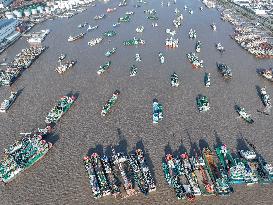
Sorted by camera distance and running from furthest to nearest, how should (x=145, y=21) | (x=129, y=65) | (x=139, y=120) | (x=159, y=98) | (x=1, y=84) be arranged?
(x=145, y=21) < (x=129, y=65) < (x=1, y=84) < (x=159, y=98) < (x=139, y=120)

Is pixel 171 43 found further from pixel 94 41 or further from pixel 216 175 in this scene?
pixel 216 175

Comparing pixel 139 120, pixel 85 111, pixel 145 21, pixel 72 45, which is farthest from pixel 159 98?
pixel 145 21

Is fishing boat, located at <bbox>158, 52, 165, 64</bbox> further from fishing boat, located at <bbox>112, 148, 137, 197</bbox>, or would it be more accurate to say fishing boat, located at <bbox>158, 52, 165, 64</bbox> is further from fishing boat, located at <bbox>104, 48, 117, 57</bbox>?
fishing boat, located at <bbox>112, 148, 137, 197</bbox>

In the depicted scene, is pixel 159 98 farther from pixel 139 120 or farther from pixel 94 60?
pixel 94 60

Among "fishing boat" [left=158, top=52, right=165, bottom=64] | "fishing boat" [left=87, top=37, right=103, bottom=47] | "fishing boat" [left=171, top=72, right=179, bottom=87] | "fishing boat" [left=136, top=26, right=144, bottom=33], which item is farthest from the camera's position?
"fishing boat" [left=136, top=26, right=144, bottom=33]

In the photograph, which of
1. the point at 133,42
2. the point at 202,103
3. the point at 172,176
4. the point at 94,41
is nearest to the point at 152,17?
the point at 133,42

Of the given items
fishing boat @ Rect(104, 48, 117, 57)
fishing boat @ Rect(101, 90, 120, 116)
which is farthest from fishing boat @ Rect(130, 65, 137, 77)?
fishing boat @ Rect(104, 48, 117, 57)
